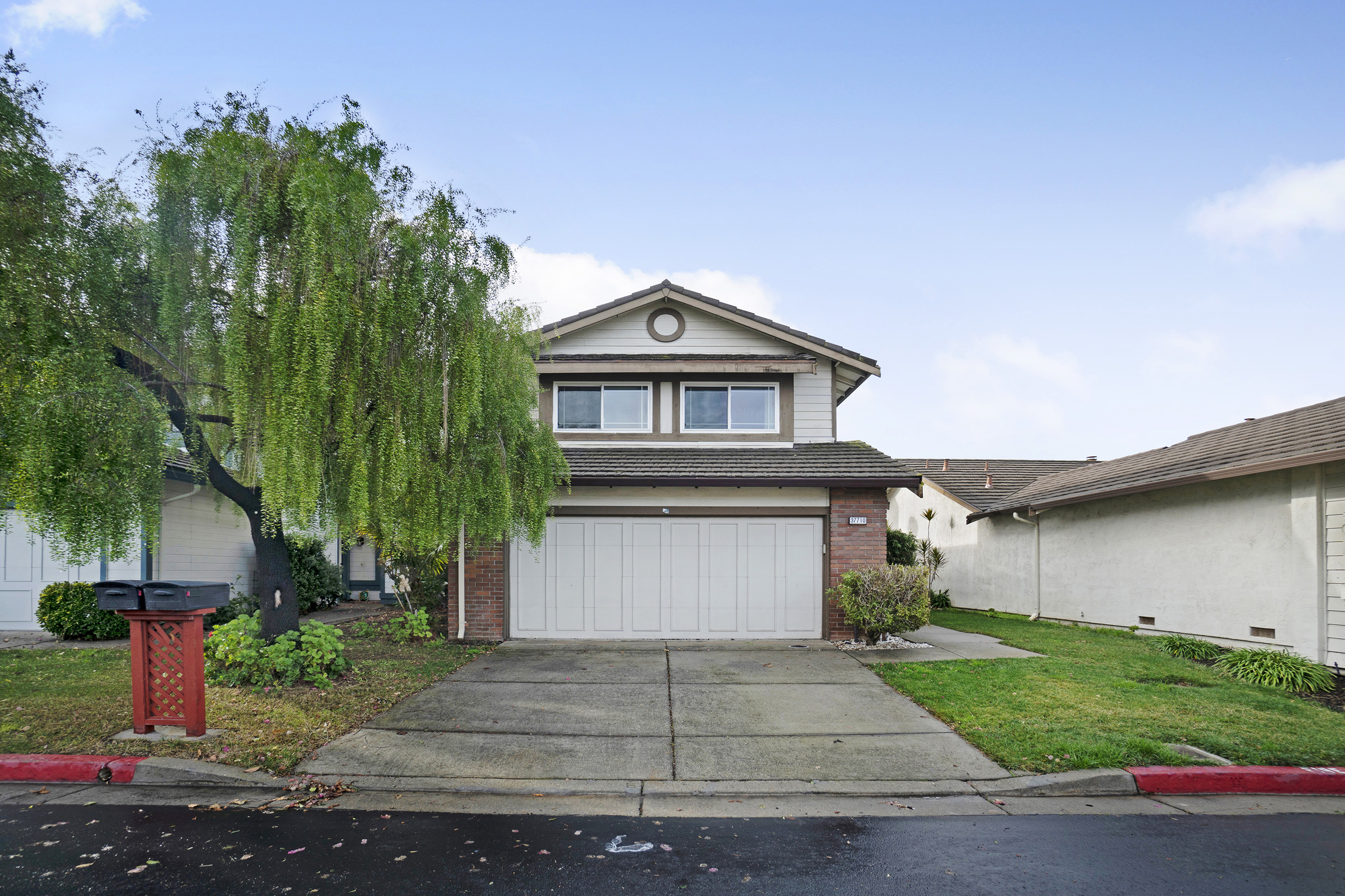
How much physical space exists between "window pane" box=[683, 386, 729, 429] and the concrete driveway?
4.73 meters

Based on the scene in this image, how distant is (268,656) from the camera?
7.60 m

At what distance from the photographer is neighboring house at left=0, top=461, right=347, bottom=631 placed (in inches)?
464

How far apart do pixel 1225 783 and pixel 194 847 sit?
7370mm

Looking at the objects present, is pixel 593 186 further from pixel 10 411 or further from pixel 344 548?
pixel 344 548

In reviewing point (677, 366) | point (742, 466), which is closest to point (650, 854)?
point (742, 466)

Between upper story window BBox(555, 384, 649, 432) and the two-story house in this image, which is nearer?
the two-story house

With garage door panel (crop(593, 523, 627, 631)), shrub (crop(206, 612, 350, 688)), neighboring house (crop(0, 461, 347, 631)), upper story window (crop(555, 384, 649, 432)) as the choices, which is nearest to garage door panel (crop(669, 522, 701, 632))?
garage door panel (crop(593, 523, 627, 631))

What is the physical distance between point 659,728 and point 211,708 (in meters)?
4.41

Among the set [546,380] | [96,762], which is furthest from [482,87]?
[96,762]

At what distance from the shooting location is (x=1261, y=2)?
11.0m

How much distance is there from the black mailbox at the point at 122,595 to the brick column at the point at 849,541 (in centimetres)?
930

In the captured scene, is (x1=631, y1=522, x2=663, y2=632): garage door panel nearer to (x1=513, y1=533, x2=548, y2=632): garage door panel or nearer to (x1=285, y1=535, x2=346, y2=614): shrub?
(x1=513, y1=533, x2=548, y2=632): garage door panel

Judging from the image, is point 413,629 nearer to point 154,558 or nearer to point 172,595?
point 154,558

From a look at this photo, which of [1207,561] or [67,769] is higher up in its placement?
[1207,561]
